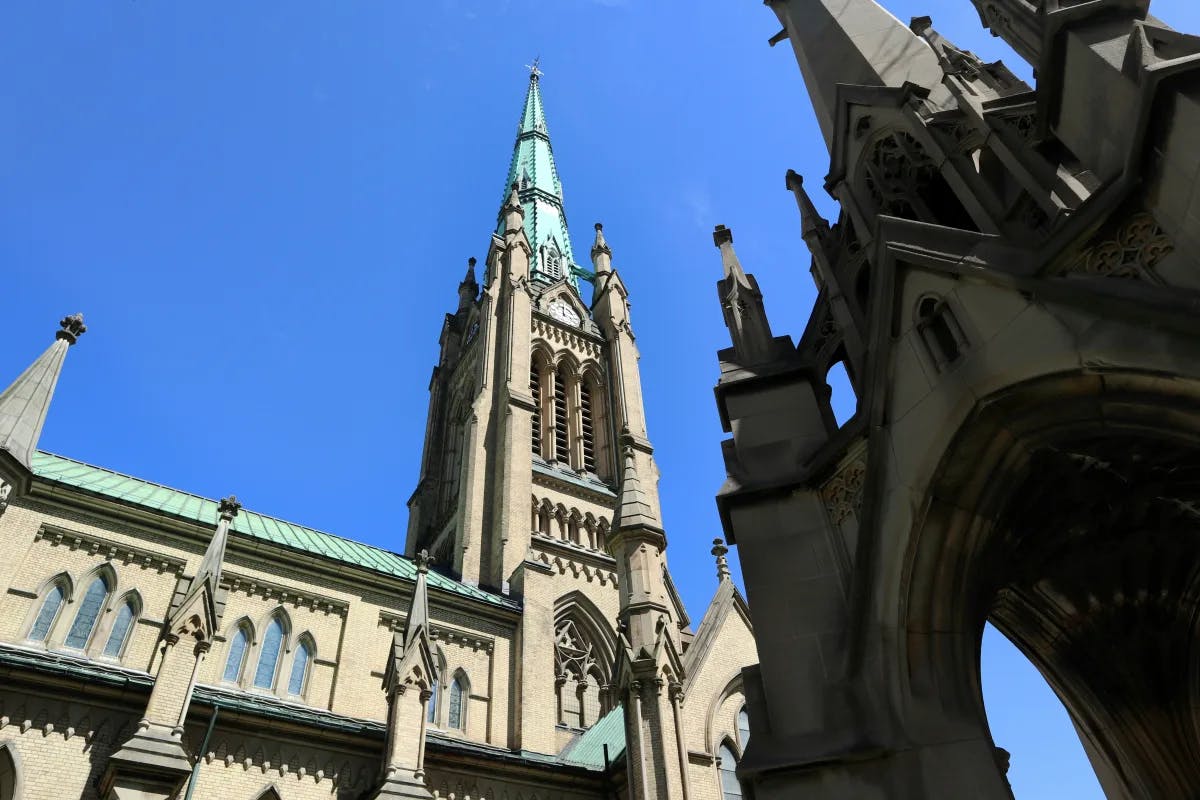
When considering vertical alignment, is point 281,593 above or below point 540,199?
below

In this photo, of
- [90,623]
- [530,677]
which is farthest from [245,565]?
[530,677]

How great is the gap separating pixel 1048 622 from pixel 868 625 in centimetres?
312

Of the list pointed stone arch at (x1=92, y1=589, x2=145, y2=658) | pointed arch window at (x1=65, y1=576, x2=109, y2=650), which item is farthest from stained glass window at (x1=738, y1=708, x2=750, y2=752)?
pointed arch window at (x1=65, y1=576, x2=109, y2=650)

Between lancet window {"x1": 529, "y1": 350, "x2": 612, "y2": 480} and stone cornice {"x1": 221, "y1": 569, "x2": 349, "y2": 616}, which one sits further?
lancet window {"x1": 529, "y1": 350, "x2": 612, "y2": 480}

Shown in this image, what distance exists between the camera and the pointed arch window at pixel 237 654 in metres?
19.0

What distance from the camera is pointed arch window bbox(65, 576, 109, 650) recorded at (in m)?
17.5

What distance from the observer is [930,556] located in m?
5.68

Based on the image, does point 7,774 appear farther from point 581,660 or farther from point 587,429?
point 587,429

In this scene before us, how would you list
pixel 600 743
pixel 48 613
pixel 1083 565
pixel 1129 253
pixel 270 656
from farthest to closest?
1. pixel 600 743
2. pixel 270 656
3. pixel 48 613
4. pixel 1083 565
5. pixel 1129 253

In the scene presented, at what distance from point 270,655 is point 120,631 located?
3479 mm

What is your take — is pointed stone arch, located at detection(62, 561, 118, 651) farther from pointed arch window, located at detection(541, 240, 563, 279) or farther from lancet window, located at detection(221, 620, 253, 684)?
pointed arch window, located at detection(541, 240, 563, 279)

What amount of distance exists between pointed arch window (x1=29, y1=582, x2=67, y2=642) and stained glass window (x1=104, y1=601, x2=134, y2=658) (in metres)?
1.18

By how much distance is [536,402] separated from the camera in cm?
3622

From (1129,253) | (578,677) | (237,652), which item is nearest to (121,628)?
(237,652)
